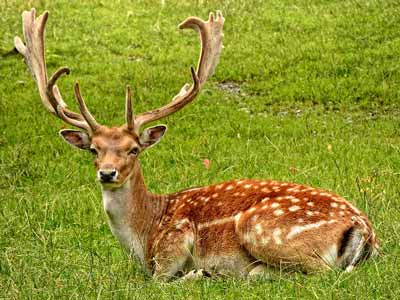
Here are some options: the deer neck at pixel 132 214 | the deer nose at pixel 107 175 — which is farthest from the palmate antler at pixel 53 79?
the deer nose at pixel 107 175

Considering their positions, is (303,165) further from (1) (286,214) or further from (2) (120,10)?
(2) (120,10)

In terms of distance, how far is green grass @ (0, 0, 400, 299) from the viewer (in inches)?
271

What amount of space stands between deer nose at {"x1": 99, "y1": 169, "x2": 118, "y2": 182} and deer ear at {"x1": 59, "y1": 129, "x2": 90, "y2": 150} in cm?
64

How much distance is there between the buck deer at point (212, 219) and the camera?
22.8 ft

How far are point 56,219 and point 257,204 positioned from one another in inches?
94.3

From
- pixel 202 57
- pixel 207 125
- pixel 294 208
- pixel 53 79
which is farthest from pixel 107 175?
pixel 207 125

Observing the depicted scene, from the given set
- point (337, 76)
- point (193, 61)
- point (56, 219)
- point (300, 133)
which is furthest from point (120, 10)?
point (56, 219)

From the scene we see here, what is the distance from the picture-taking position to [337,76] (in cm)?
1521

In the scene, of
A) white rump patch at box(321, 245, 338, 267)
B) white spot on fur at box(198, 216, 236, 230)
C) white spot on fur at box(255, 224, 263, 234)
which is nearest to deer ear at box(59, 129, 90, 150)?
white spot on fur at box(198, 216, 236, 230)

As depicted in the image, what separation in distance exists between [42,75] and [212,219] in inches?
81.9

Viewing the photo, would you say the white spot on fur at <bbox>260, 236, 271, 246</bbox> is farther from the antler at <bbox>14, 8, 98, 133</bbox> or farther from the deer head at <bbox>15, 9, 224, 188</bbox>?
the antler at <bbox>14, 8, 98, 133</bbox>

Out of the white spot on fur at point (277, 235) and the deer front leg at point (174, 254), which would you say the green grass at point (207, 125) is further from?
the white spot on fur at point (277, 235)

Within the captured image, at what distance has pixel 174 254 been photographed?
24.8 ft

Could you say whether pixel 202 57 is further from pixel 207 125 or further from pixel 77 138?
pixel 207 125
